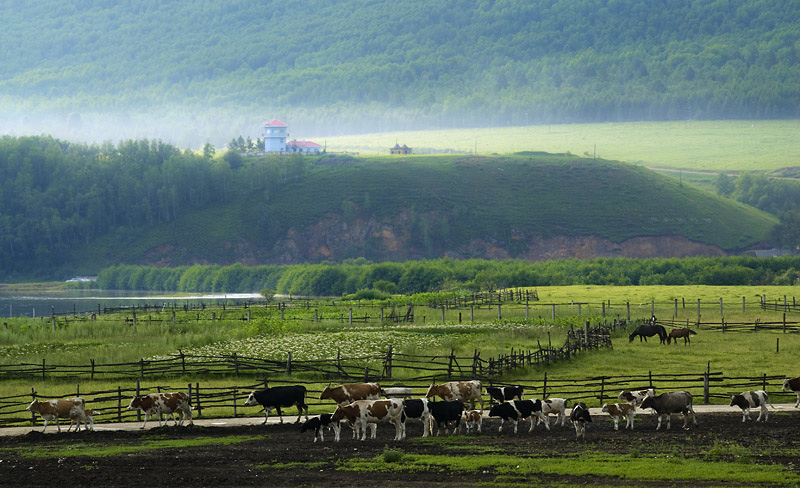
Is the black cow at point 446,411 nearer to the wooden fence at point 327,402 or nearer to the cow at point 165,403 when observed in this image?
the wooden fence at point 327,402

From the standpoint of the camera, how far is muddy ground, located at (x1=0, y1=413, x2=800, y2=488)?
22391mm

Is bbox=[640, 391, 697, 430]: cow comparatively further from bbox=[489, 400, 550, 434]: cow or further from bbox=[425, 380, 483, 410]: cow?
bbox=[425, 380, 483, 410]: cow

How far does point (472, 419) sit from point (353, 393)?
402 centimetres

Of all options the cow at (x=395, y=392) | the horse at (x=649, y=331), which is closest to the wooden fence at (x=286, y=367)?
the cow at (x=395, y=392)

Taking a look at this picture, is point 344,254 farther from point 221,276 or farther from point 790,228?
point 790,228

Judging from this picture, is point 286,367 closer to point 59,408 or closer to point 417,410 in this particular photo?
point 59,408

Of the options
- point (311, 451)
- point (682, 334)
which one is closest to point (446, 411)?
point (311, 451)

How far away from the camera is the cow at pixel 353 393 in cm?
3092

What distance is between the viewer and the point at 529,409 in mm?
29000

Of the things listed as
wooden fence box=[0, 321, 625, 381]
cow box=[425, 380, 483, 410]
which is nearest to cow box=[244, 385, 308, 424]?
cow box=[425, 380, 483, 410]

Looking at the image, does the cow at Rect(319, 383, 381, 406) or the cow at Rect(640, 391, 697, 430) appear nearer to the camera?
the cow at Rect(640, 391, 697, 430)

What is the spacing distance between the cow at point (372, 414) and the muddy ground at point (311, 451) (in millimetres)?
462

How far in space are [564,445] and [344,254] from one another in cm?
16960

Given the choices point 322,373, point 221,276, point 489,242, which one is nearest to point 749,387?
point 322,373
